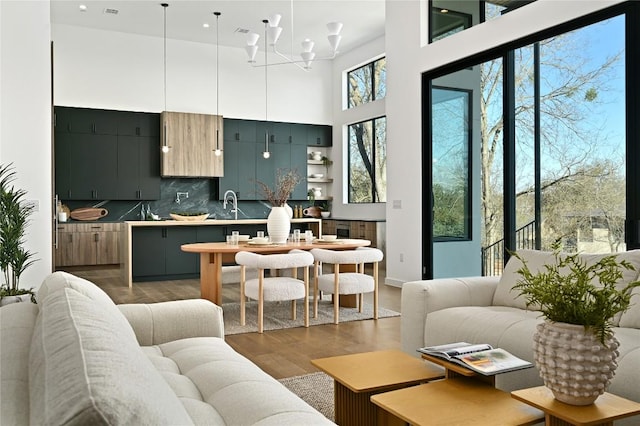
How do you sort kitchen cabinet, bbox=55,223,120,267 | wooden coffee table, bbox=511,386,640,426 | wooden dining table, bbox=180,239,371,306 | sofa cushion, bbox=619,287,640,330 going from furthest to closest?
kitchen cabinet, bbox=55,223,120,267, wooden dining table, bbox=180,239,371,306, sofa cushion, bbox=619,287,640,330, wooden coffee table, bbox=511,386,640,426

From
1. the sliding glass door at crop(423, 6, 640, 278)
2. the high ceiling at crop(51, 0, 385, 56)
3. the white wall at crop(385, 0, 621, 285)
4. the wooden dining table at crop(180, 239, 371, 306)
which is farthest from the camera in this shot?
the high ceiling at crop(51, 0, 385, 56)

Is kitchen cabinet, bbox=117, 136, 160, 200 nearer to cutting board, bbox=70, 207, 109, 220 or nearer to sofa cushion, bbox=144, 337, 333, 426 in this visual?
cutting board, bbox=70, 207, 109, 220

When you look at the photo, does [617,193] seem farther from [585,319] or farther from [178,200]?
[178,200]

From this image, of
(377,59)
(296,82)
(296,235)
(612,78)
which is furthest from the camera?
(296,82)

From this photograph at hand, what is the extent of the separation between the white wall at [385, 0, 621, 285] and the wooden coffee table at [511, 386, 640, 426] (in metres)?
4.25

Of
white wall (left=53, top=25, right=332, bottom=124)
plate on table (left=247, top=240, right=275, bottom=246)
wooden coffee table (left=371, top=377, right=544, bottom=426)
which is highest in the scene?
white wall (left=53, top=25, right=332, bottom=124)

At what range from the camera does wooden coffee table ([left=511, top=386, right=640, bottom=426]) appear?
1.71 m

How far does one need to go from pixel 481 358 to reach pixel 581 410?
480 millimetres

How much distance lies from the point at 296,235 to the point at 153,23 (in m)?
5.06

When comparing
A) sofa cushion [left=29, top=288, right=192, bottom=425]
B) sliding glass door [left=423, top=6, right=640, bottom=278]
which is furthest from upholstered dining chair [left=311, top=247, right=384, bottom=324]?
sofa cushion [left=29, top=288, right=192, bottom=425]

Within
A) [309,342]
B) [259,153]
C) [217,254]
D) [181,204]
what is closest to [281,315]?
[217,254]

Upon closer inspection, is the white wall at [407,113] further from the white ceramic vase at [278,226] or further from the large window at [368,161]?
the large window at [368,161]

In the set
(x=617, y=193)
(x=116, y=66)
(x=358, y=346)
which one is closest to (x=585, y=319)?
(x=358, y=346)

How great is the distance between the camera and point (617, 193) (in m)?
4.34
